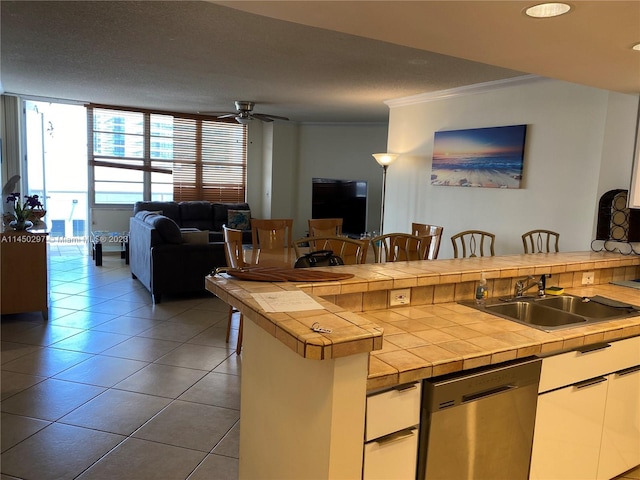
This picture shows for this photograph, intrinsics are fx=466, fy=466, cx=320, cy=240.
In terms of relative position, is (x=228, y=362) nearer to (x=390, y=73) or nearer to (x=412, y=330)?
(x=412, y=330)

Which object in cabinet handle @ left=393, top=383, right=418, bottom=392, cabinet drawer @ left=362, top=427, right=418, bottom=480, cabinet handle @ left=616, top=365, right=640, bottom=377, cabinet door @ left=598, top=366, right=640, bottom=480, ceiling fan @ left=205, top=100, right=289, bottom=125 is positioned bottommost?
cabinet door @ left=598, top=366, right=640, bottom=480

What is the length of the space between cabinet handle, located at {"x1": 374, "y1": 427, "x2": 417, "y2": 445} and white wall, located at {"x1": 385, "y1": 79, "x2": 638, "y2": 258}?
2.71 m

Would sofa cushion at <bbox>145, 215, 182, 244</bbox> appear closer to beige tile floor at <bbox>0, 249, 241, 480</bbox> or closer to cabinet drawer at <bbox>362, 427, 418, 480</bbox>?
beige tile floor at <bbox>0, 249, 241, 480</bbox>

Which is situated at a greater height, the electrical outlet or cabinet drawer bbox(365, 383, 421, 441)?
the electrical outlet

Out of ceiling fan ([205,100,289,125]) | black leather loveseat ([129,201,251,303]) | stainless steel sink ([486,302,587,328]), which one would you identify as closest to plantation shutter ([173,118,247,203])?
ceiling fan ([205,100,289,125])

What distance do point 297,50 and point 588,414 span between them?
129 inches

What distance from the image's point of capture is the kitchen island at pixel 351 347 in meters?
1.26

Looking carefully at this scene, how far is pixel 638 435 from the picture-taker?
2232 mm

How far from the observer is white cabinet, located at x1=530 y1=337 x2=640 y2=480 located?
1785 millimetres

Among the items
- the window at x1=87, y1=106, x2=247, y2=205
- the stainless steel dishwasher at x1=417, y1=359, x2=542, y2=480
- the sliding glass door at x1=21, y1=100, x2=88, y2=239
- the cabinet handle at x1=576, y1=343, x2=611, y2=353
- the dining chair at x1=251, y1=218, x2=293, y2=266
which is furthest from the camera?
the window at x1=87, y1=106, x2=247, y2=205

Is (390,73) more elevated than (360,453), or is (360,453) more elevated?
(390,73)

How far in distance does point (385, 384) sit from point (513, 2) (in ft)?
4.69

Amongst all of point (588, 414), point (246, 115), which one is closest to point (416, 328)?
point (588, 414)

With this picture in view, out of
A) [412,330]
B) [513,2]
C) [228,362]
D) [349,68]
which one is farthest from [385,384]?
[349,68]
